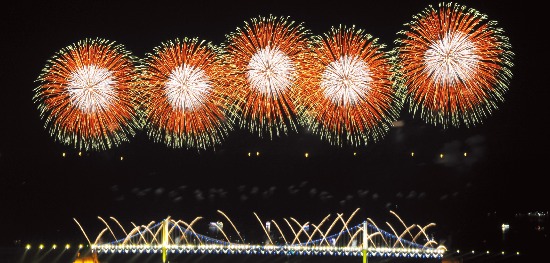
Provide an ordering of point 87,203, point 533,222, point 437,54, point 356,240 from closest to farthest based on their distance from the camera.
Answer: point 437,54
point 87,203
point 356,240
point 533,222

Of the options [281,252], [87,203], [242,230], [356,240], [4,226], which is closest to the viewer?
[4,226]

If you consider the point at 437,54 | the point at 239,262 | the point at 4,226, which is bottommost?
the point at 239,262

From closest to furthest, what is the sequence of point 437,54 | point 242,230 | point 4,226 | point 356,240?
point 437,54 < point 4,226 < point 242,230 < point 356,240

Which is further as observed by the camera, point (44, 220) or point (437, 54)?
point (44, 220)

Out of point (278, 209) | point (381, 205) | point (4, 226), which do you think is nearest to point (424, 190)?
point (381, 205)

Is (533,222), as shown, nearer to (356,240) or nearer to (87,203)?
(356,240)

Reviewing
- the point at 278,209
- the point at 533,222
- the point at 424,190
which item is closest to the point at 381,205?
the point at 424,190

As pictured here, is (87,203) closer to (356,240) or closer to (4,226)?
(4,226)

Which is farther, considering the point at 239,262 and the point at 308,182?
the point at 308,182

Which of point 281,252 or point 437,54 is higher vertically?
point 437,54
